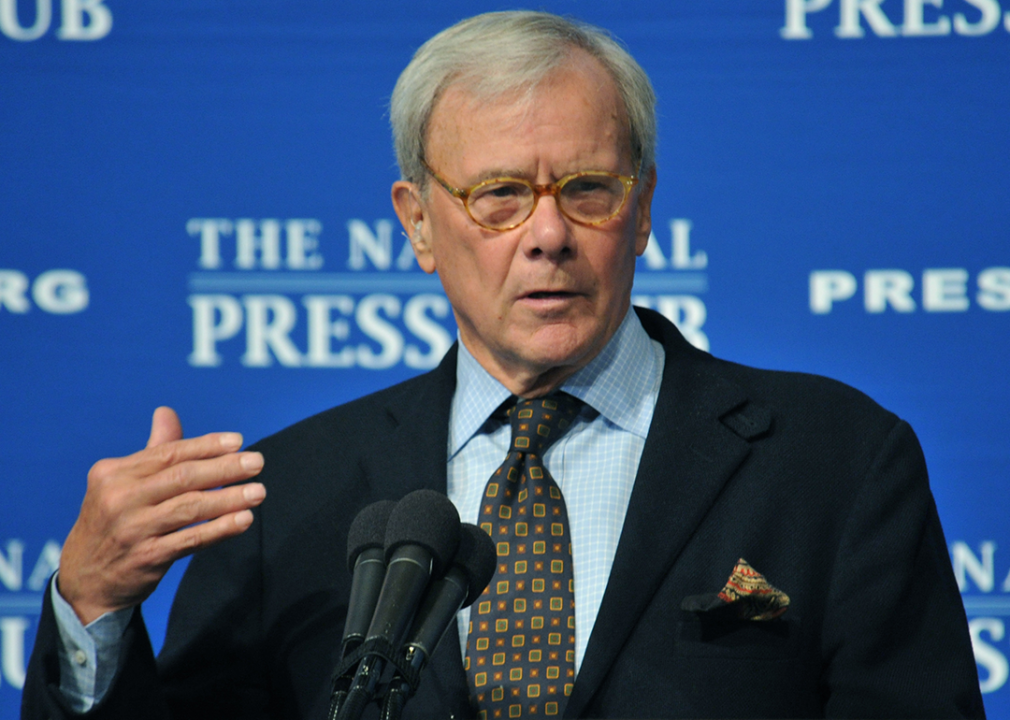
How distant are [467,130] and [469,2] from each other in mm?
906

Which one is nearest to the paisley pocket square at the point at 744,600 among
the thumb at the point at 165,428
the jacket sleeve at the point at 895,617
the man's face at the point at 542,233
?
the jacket sleeve at the point at 895,617

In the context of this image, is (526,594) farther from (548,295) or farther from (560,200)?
(560,200)

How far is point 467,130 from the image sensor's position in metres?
1.90

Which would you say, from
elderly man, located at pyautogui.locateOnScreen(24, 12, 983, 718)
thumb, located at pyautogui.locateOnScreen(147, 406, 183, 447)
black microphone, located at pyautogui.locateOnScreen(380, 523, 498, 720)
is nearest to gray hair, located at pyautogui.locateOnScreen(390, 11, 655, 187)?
elderly man, located at pyautogui.locateOnScreen(24, 12, 983, 718)

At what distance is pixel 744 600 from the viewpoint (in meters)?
1.67

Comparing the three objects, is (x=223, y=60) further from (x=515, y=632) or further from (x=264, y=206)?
(x=515, y=632)

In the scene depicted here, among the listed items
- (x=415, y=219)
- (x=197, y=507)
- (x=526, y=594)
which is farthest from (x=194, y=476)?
(x=415, y=219)

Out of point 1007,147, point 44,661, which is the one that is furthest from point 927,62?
point 44,661

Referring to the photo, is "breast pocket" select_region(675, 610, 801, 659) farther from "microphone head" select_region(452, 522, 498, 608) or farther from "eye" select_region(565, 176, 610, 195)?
"eye" select_region(565, 176, 610, 195)

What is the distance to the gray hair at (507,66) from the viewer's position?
187 centimetres

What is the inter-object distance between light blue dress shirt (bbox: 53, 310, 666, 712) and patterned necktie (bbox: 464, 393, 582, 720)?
0.08ft

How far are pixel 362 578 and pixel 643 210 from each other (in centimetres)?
103

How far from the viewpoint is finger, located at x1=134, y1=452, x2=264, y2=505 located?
151cm

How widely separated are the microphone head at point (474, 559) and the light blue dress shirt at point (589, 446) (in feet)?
1.64
